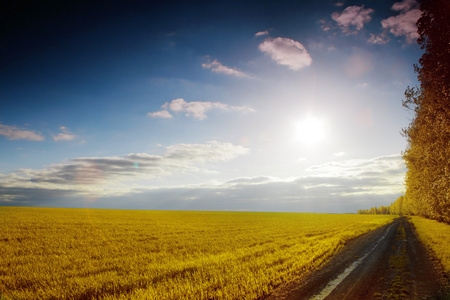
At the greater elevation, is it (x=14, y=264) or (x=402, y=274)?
(x=402, y=274)

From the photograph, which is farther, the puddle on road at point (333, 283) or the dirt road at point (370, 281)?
the dirt road at point (370, 281)

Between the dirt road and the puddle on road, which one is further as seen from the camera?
the dirt road

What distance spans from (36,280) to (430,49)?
21.5 metres

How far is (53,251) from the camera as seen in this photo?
1596cm

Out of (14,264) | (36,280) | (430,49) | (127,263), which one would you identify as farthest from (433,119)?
(14,264)

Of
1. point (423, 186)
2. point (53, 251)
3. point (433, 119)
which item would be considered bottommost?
point (53, 251)

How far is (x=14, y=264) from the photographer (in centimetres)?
1247

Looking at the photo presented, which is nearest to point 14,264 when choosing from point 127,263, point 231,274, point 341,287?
point 127,263

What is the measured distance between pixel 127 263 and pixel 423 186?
26.6 meters

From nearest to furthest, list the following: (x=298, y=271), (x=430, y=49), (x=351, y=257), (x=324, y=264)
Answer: (x=298, y=271), (x=324, y=264), (x=430, y=49), (x=351, y=257)

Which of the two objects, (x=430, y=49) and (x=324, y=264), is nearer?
(x=324, y=264)

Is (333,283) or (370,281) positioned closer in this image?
(333,283)

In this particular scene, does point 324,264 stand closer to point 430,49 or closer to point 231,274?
point 231,274

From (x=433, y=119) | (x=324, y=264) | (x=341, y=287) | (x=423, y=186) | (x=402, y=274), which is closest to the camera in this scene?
(x=341, y=287)
